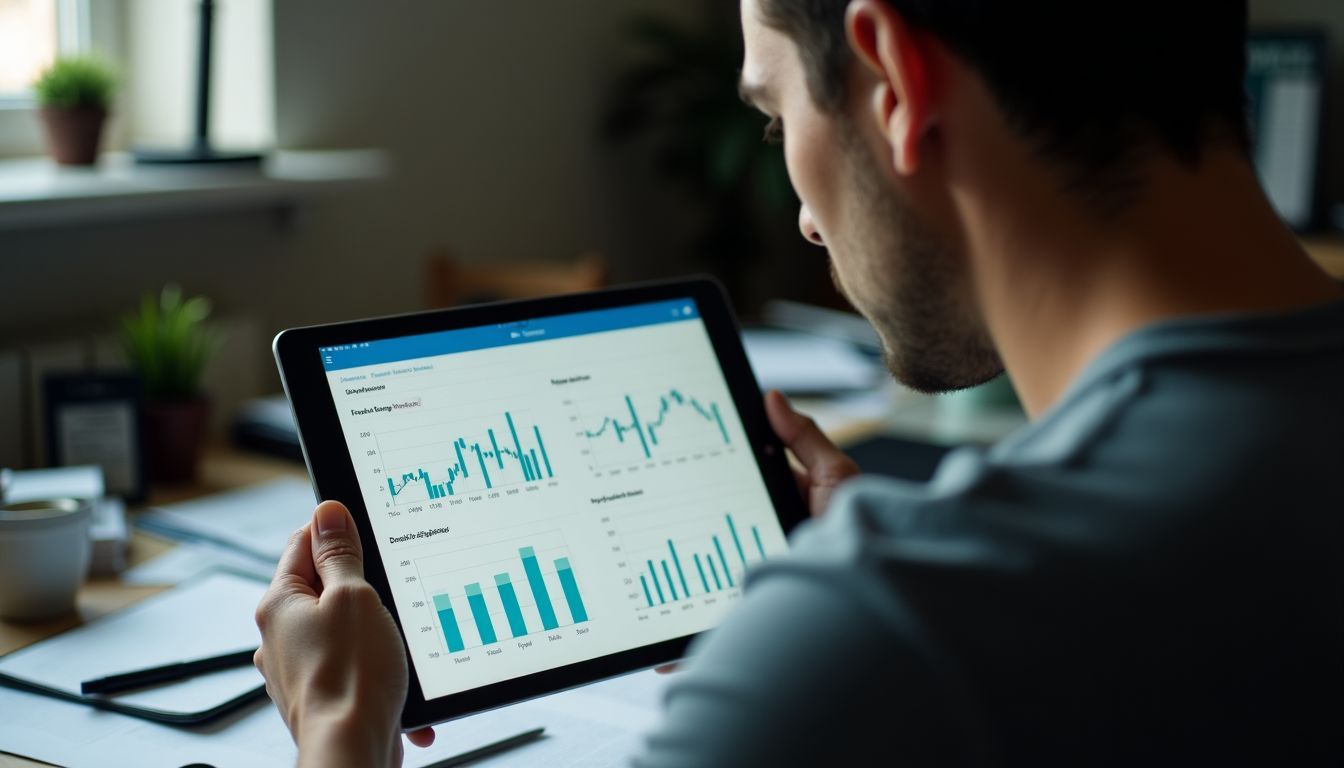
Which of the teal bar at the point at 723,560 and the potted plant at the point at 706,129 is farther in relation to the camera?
the potted plant at the point at 706,129

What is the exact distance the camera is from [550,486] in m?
0.93

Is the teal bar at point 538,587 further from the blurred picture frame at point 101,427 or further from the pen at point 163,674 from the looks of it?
the blurred picture frame at point 101,427

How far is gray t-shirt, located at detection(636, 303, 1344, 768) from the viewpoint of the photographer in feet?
1.64

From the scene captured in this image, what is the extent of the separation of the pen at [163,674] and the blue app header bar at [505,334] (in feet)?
0.98

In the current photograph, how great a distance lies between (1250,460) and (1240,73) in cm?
25

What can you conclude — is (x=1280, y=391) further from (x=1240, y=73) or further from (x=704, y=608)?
A: (x=704, y=608)

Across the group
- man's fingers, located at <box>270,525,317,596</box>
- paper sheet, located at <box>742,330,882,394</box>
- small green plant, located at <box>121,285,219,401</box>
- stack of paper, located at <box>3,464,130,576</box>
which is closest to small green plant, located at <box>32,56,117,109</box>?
small green plant, located at <box>121,285,219,401</box>

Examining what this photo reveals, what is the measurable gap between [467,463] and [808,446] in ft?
0.95

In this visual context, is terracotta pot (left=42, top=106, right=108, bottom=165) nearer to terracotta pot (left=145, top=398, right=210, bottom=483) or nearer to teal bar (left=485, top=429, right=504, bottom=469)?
terracotta pot (left=145, top=398, right=210, bottom=483)

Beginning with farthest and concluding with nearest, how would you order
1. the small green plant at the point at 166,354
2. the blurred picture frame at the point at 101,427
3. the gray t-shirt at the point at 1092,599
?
the small green plant at the point at 166,354, the blurred picture frame at the point at 101,427, the gray t-shirt at the point at 1092,599

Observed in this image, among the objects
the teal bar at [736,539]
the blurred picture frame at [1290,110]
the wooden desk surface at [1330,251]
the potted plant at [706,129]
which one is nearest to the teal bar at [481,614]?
the teal bar at [736,539]

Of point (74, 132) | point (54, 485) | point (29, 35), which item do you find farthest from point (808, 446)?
point (29, 35)

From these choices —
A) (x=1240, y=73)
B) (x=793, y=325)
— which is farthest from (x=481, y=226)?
(x=1240, y=73)

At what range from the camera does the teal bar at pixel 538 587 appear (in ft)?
2.91
